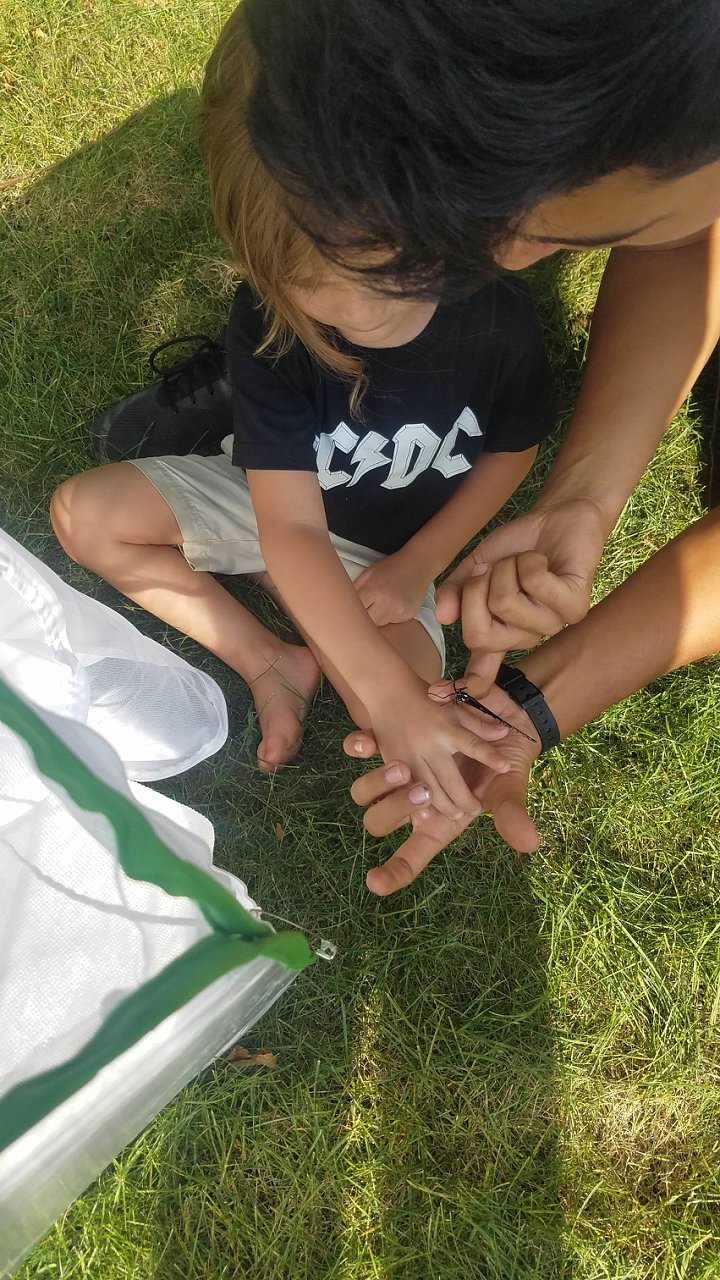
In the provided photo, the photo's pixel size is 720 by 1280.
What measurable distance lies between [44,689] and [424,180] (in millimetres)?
490

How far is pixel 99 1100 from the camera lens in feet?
2.05

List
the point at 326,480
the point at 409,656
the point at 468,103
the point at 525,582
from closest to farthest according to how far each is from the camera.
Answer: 1. the point at 468,103
2. the point at 525,582
3. the point at 326,480
4. the point at 409,656

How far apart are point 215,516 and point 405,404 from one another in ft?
1.26

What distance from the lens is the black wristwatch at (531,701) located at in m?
1.34

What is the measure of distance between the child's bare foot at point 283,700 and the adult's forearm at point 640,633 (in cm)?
40

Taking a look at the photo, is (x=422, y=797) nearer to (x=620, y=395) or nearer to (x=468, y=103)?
(x=620, y=395)

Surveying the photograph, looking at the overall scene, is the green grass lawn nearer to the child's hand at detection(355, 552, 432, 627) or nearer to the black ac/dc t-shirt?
the child's hand at detection(355, 552, 432, 627)

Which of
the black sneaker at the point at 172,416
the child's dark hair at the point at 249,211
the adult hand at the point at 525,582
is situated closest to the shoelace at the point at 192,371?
the black sneaker at the point at 172,416

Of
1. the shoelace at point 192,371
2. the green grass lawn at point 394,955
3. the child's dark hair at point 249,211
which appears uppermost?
the child's dark hair at point 249,211

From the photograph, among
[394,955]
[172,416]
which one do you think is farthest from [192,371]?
[394,955]

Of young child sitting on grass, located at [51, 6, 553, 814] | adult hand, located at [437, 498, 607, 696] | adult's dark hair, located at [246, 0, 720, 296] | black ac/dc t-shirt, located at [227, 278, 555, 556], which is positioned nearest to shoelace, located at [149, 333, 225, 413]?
young child sitting on grass, located at [51, 6, 553, 814]

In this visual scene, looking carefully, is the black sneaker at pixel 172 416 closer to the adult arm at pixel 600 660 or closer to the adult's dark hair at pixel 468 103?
the adult arm at pixel 600 660

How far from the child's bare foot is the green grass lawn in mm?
63

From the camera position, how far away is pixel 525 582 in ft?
3.49
